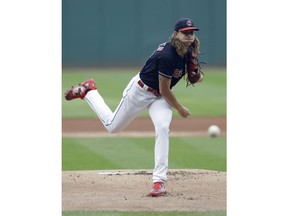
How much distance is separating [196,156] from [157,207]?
154 inches

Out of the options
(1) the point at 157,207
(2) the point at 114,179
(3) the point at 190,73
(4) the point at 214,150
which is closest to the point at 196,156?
(4) the point at 214,150

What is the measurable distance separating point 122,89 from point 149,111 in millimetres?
14261

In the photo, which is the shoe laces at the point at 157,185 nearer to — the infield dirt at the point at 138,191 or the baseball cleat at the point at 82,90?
the infield dirt at the point at 138,191

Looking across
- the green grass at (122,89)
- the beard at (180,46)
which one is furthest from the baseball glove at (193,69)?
the green grass at (122,89)

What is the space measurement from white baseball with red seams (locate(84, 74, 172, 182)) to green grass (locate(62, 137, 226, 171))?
1672mm

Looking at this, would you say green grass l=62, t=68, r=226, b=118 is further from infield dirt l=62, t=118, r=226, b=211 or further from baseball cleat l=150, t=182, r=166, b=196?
baseball cleat l=150, t=182, r=166, b=196

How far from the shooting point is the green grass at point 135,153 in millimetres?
9414

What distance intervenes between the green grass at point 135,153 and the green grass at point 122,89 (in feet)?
13.1

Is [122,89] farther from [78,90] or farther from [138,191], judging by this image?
[138,191]

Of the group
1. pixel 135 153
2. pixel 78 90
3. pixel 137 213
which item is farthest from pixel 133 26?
pixel 137 213

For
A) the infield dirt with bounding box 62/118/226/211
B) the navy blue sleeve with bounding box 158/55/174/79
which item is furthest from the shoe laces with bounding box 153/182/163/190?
the navy blue sleeve with bounding box 158/55/174/79

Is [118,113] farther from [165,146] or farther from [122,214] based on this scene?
[122,214]

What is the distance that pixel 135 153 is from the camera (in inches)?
413

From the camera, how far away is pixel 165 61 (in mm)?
6746
